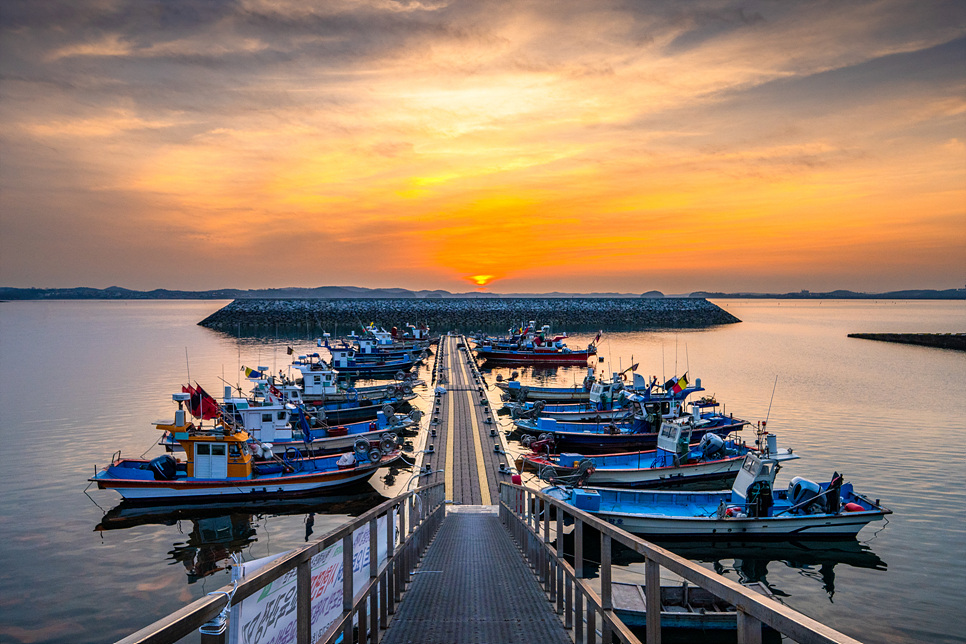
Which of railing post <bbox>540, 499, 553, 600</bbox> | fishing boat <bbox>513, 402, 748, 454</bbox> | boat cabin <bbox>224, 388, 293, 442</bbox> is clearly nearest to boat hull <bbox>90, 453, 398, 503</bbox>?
boat cabin <bbox>224, 388, 293, 442</bbox>

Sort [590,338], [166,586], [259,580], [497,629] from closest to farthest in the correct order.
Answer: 1. [259,580]
2. [497,629]
3. [166,586]
4. [590,338]

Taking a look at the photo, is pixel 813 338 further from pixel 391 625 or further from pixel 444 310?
pixel 391 625

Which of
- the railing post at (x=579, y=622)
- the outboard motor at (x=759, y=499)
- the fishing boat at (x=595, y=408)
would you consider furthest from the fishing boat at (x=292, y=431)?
the railing post at (x=579, y=622)

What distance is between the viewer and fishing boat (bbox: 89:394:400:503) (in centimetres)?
2227

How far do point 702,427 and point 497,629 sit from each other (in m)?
29.9

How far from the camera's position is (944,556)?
61.8ft

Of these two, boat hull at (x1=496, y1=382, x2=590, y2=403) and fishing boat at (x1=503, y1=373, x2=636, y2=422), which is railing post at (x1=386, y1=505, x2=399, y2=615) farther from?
boat hull at (x1=496, y1=382, x2=590, y2=403)

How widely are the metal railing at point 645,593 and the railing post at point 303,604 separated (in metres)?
2.01

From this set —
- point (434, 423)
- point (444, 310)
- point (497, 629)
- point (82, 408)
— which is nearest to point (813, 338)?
point (444, 310)

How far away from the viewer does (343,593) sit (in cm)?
448

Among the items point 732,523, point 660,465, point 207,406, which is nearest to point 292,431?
point 207,406

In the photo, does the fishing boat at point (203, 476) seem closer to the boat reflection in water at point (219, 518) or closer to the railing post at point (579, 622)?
the boat reflection in water at point (219, 518)

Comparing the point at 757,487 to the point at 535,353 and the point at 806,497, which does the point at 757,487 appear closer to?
the point at 806,497

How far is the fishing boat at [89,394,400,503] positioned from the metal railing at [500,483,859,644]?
53.2ft
